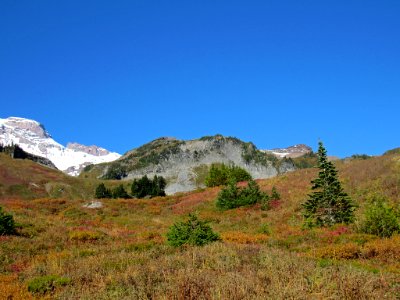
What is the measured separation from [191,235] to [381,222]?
8379 millimetres

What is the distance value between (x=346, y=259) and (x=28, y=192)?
304 feet

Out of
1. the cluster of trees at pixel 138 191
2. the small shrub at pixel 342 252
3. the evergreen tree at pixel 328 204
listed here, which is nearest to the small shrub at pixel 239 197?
the evergreen tree at pixel 328 204

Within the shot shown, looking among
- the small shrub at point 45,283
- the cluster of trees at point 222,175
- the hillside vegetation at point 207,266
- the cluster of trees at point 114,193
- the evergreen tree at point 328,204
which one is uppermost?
the cluster of trees at point 222,175

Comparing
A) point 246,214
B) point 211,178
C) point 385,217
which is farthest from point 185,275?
point 211,178

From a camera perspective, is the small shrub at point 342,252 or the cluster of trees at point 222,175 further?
the cluster of trees at point 222,175

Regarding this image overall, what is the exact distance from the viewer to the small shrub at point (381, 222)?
16.3 meters

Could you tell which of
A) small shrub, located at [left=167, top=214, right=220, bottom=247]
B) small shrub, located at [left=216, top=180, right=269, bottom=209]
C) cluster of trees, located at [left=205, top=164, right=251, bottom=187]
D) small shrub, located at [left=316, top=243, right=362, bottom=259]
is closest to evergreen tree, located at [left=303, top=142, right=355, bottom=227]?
small shrub, located at [left=167, top=214, right=220, bottom=247]

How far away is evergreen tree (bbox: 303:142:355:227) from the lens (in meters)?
22.3

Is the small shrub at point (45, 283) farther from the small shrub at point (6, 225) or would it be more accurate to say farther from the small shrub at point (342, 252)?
the small shrub at point (6, 225)

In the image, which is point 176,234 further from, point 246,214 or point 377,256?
point 246,214

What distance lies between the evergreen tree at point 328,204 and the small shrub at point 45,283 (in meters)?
16.2

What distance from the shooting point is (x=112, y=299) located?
702 centimetres

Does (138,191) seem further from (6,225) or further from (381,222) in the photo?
(381,222)

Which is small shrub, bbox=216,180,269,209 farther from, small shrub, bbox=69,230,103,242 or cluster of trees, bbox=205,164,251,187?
Answer: cluster of trees, bbox=205,164,251,187
